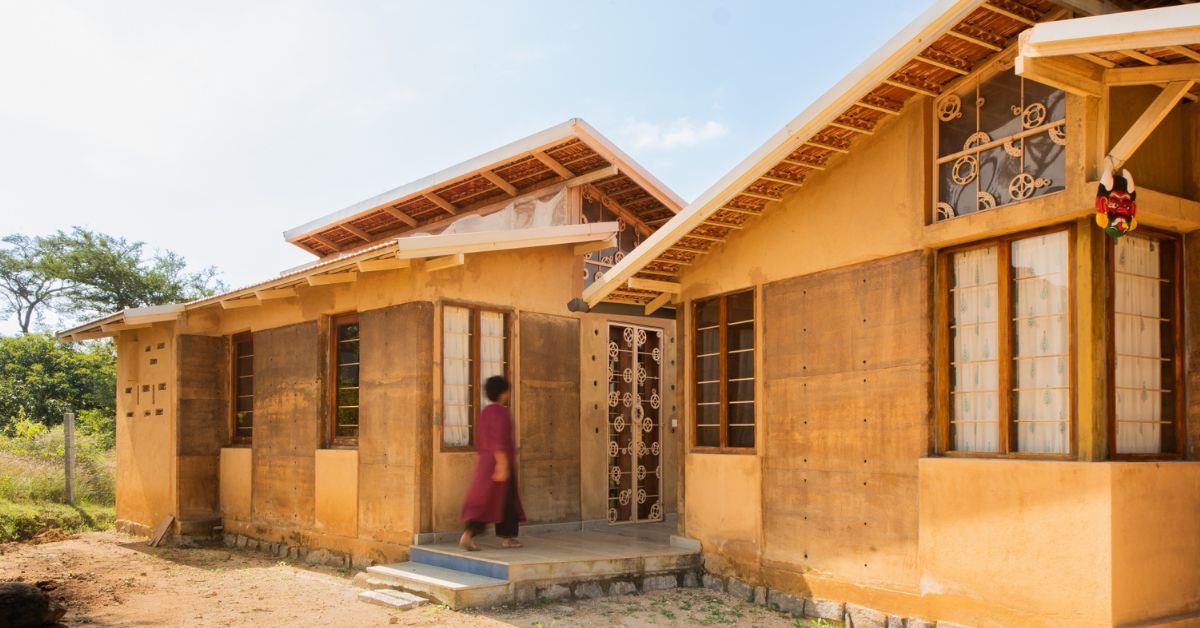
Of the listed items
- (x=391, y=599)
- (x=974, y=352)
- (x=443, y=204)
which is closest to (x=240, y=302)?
(x=443, y=204)

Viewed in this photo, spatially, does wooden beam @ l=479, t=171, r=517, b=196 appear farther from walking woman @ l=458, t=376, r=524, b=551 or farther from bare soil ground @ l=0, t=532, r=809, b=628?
bare soil ground @ l=0, t=532, r=809, b=628

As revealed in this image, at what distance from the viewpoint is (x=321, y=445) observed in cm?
1089

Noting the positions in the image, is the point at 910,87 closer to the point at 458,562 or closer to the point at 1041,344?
the point at 1041,344

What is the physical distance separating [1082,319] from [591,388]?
19.7 feet

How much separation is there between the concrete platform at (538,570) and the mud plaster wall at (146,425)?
5.72 metres

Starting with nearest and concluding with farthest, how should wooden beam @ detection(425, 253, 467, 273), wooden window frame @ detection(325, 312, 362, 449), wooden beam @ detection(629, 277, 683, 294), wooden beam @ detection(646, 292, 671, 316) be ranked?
wooden beam @ detection(425, 253, 467, 273) → wooden beam @ detection(629, 277, 683, 294) → wooden beam @ detection(646, 292, 671, 316) → wooden window frame @ detection(325, 312, 362, 449)

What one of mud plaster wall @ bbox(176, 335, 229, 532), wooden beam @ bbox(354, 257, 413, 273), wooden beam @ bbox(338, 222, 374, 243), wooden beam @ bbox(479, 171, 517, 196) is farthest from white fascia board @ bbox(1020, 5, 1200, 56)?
mud plaster wall @ bbox(176, 335, 229, 532)

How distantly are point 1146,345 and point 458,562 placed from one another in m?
5.79

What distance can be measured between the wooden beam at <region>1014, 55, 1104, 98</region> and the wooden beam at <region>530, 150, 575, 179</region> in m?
6.29

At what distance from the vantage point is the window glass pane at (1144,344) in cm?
608

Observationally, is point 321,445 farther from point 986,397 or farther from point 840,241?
point 986,397

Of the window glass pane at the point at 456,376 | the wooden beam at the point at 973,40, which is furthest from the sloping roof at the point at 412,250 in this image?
the wooden beam at the point at 973,40

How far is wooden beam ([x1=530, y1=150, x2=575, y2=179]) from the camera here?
11.0 meters

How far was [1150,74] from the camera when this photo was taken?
222 inches
